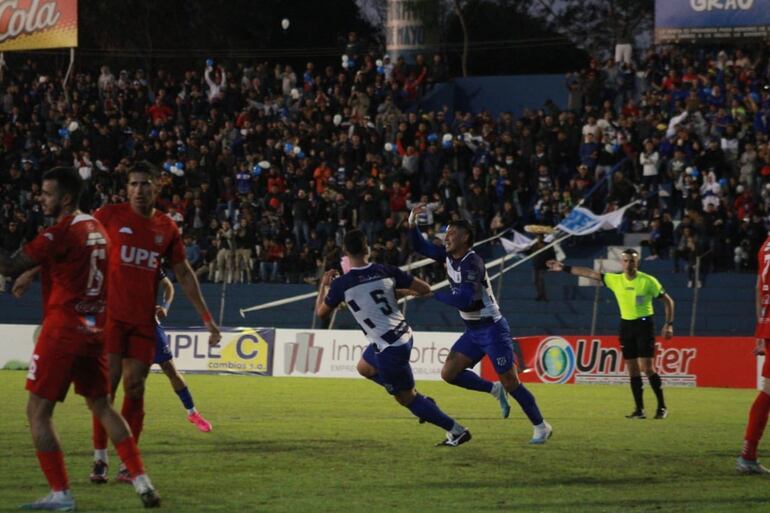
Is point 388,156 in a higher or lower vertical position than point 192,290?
higher

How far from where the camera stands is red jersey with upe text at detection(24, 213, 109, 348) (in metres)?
9.11

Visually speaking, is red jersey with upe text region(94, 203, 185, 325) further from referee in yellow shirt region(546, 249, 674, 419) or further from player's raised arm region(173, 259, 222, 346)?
referee in yellow shirt region(546, 249, 674, 419)

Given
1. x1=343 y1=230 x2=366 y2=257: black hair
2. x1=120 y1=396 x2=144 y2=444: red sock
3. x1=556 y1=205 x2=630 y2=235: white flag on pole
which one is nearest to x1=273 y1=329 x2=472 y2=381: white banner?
x1=556 y1=205 x2=630 y2=235: white flag on pole

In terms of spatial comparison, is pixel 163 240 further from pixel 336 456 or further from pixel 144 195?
pixel 336 456

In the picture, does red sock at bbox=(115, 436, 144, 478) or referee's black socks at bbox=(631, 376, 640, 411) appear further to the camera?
referee's black socks at bbox=(631, 376, 640, 411)

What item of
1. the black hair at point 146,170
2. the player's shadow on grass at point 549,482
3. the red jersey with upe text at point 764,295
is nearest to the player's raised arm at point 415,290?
the player's shadow on grass at point 549,482

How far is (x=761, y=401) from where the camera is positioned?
11.6 metres

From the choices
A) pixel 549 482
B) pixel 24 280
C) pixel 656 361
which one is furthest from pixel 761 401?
pixel 656 361

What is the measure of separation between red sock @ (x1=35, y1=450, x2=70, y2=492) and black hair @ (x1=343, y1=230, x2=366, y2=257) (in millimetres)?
4656

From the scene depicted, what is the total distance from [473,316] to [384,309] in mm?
1865

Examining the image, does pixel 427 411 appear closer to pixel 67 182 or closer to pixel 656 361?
pixel 67 182

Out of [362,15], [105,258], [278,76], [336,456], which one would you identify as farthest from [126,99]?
[105,258]

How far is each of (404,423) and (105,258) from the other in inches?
331

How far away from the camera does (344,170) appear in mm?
36000
